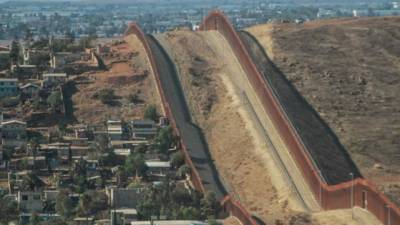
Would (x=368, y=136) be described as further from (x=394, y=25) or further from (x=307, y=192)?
(x=394, y=25)

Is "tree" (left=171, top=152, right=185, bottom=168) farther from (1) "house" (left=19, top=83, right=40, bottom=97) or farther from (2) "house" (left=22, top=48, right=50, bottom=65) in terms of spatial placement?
(2) "house" (left=22, top=48, right=50, bottom=65)

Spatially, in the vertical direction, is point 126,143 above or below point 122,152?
above

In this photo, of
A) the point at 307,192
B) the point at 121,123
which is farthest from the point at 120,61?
the point at 307,192

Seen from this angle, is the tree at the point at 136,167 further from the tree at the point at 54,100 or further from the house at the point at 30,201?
the tree at the point at 54,100

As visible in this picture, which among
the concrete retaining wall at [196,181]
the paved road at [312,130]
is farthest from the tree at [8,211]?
the paved road at [312,130]

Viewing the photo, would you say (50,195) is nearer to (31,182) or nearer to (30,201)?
(30,201)

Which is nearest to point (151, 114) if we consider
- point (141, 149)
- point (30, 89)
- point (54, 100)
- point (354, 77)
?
point (54, 100)
